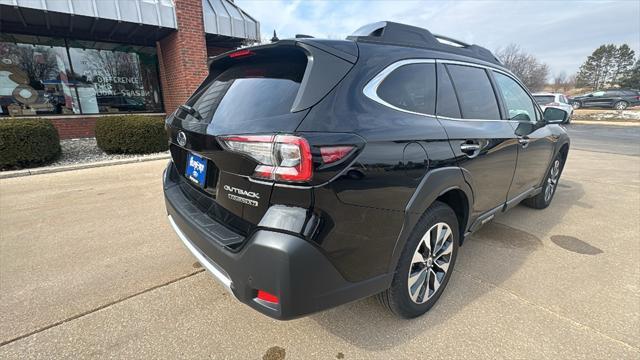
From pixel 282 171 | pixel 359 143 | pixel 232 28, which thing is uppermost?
pixel 232 28

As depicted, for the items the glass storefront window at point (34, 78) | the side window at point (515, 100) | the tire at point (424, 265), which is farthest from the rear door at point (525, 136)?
the glass storefront window at point (34, 78)

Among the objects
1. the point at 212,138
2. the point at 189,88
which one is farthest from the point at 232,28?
the point at 212,138

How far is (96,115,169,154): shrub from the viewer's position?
713 cm

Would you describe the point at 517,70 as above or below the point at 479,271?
above

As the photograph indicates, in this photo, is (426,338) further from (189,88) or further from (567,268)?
(189,88)

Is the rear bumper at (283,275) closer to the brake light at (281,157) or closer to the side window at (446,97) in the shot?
the brake light at (281,157)

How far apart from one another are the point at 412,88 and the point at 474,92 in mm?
906

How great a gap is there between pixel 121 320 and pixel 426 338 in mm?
2010

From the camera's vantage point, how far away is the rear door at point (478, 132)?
7.18 feet

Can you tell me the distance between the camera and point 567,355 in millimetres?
1836

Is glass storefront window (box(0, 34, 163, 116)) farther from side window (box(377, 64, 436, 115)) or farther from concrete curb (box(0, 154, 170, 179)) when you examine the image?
side window (box(377, 64, 436, 115))

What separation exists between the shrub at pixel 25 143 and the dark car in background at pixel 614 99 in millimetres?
38455

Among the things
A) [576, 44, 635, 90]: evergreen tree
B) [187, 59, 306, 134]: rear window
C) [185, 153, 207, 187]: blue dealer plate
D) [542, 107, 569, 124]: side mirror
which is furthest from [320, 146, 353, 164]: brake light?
[576, 44, 635, 90]: evergreen tree

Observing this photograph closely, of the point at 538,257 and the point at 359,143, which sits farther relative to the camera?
the point at 538,257
